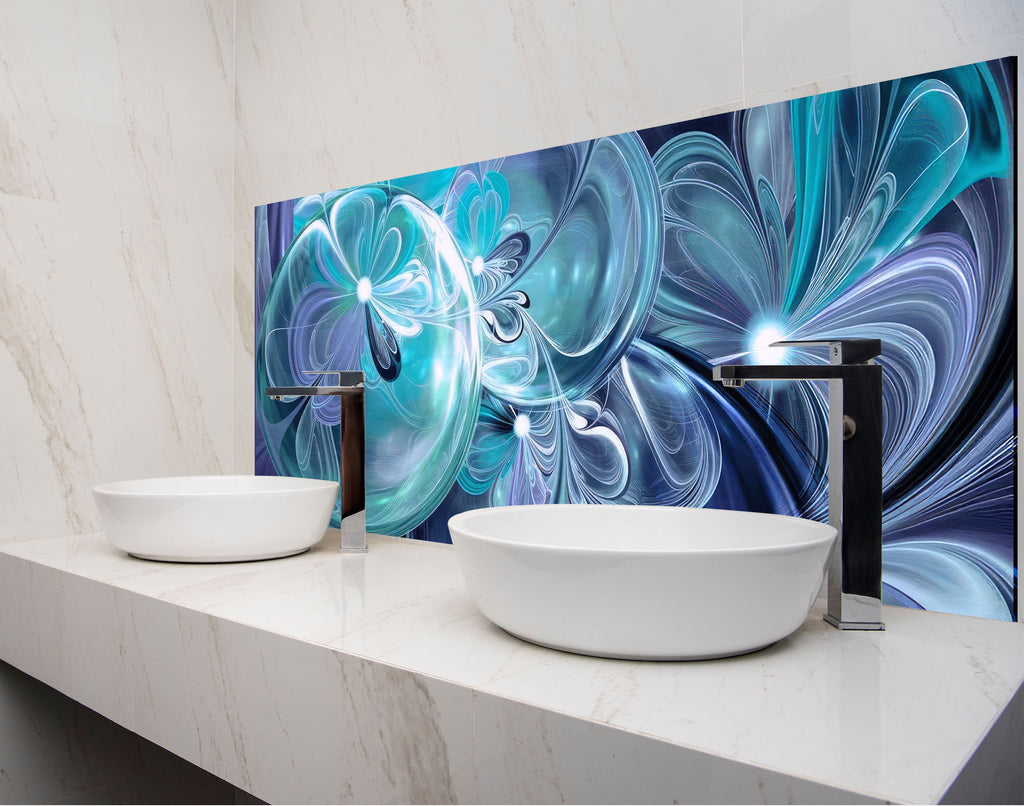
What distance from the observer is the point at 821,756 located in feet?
1.99

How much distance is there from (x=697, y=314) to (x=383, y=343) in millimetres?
681

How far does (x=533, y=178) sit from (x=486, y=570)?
2.59ft

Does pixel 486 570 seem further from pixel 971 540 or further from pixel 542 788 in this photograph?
pixel 971 540

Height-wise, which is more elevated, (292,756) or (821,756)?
(821,756)

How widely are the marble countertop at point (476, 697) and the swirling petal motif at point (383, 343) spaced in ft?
1.06

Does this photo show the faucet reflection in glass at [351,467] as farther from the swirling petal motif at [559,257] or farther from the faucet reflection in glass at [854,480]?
the faucet reflection in glass at [854,480]

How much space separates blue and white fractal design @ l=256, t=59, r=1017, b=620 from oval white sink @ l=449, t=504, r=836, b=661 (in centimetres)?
27

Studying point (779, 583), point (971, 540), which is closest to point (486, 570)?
point (779, 583)

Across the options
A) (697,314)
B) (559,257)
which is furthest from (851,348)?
(559,257)

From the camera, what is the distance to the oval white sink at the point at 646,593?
78 centimetres

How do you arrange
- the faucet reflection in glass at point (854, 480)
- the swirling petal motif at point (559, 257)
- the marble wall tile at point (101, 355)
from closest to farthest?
the faucet reflection in glass at point (854, 480) < the swirling petal motif at point (559, 257) < the marble wall tile at point (101, 355)

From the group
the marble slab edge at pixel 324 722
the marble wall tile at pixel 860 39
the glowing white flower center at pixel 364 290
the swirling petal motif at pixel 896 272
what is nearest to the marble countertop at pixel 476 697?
the marble slab edge at pixel 324 722

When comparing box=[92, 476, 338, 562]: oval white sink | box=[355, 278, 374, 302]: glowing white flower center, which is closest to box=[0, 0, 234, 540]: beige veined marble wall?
box=[92, 476, 338, 562]: oval white sink

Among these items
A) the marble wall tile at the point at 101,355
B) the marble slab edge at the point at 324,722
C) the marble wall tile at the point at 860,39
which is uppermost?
the marble wall tile at the point at 860,39
